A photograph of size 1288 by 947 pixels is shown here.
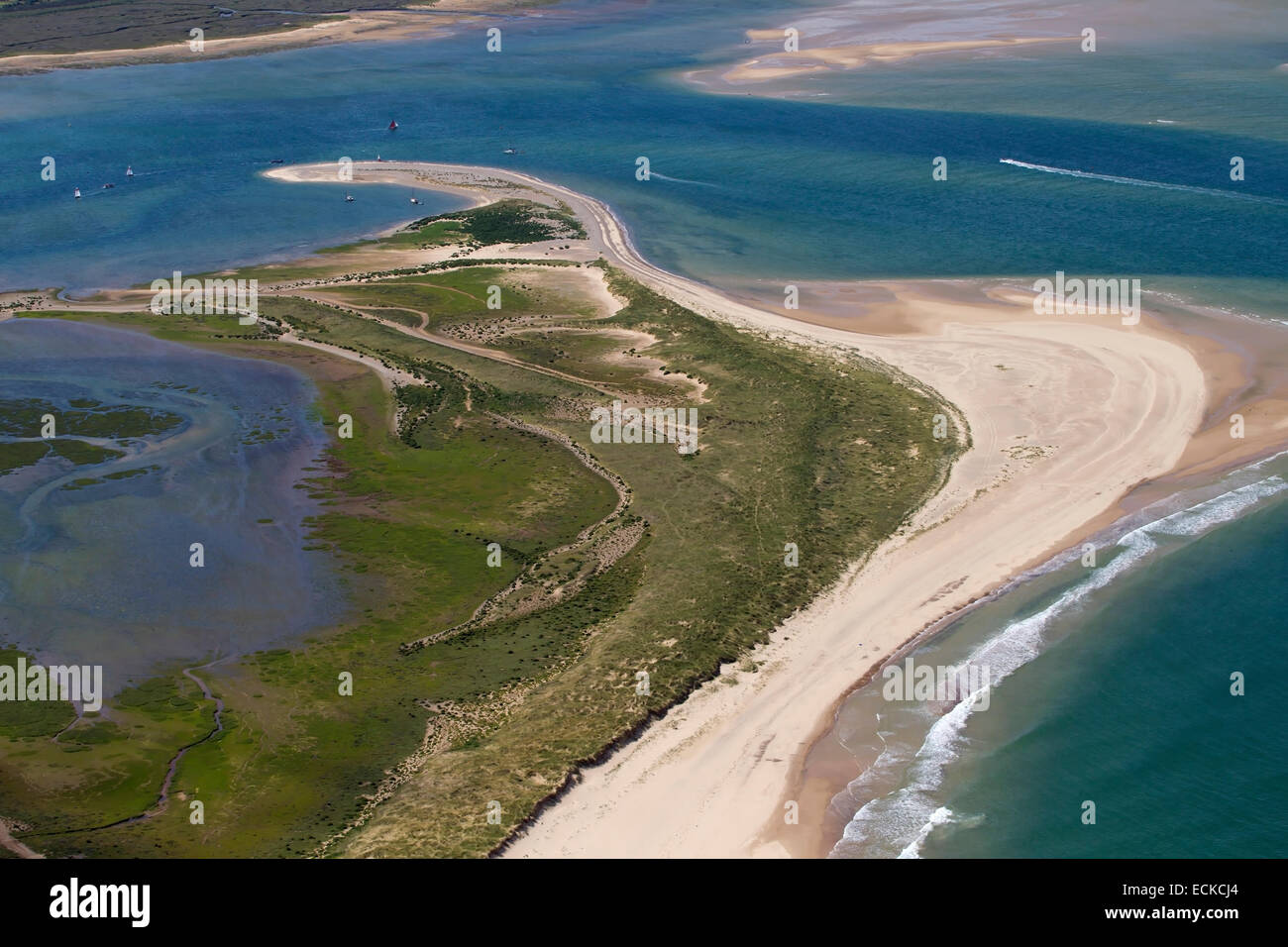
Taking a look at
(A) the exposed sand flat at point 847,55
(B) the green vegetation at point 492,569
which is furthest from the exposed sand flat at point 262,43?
(B) the green vegetation at point 492,569

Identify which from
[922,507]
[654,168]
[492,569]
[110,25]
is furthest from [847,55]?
[492,569]

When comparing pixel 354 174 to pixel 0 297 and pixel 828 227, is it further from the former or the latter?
pixel 828 227

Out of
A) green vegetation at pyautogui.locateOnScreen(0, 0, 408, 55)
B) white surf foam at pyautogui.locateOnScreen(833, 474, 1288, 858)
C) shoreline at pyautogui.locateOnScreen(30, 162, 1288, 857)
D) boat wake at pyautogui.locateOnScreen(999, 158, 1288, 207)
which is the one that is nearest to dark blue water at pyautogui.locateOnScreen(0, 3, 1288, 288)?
boat wake at pyautogui.locateOnScreen(999, 158, 1288, 207)

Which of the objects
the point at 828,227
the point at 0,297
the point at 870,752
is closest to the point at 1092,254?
the point at 828,227

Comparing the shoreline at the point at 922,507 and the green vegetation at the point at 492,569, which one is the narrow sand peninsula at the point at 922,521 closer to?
the shoreline at the point at 922,507

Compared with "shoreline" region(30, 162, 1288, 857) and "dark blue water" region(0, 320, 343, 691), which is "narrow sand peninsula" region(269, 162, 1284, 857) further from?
"dark blue water" region(0, 320, 343, 691)
